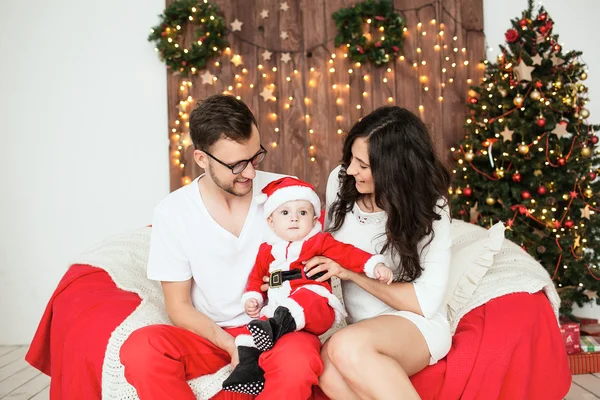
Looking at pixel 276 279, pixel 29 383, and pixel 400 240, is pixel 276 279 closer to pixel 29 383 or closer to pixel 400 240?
pixel 400 240

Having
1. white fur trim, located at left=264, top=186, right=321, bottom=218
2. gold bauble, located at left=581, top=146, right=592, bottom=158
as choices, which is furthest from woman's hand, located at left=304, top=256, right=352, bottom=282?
gold bauble, located at left=581, top=146, right=592, bottom=158

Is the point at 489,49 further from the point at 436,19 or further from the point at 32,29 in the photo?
the point at 32,29

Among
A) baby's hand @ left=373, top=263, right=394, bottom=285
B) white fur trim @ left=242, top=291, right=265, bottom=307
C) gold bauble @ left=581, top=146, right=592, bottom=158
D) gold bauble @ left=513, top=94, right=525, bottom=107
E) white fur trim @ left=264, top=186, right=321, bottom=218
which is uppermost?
gold bauble @ left=513, top=94, right=525, bottom=107

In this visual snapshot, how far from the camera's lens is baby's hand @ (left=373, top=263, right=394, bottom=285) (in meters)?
1.79

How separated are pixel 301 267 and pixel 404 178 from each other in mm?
439

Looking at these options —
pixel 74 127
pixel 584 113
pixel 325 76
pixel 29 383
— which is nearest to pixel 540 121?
pixel 584 113

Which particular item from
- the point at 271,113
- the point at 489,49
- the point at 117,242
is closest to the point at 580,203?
the point at 489,49

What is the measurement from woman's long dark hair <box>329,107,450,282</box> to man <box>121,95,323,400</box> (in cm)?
38

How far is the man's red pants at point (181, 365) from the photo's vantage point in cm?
161

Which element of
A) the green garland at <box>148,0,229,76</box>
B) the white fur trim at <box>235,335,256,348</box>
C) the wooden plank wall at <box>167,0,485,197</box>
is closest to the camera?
the white fur trim at <box>235,335,256,348</box>

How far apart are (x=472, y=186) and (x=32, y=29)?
3.05 metres

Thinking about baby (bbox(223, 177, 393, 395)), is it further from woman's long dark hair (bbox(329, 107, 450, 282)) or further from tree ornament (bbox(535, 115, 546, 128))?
tree ornament (bbox(535, 115, 546, 128))

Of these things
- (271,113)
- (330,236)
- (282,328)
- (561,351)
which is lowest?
(561,351)

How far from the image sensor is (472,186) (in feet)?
11.6
